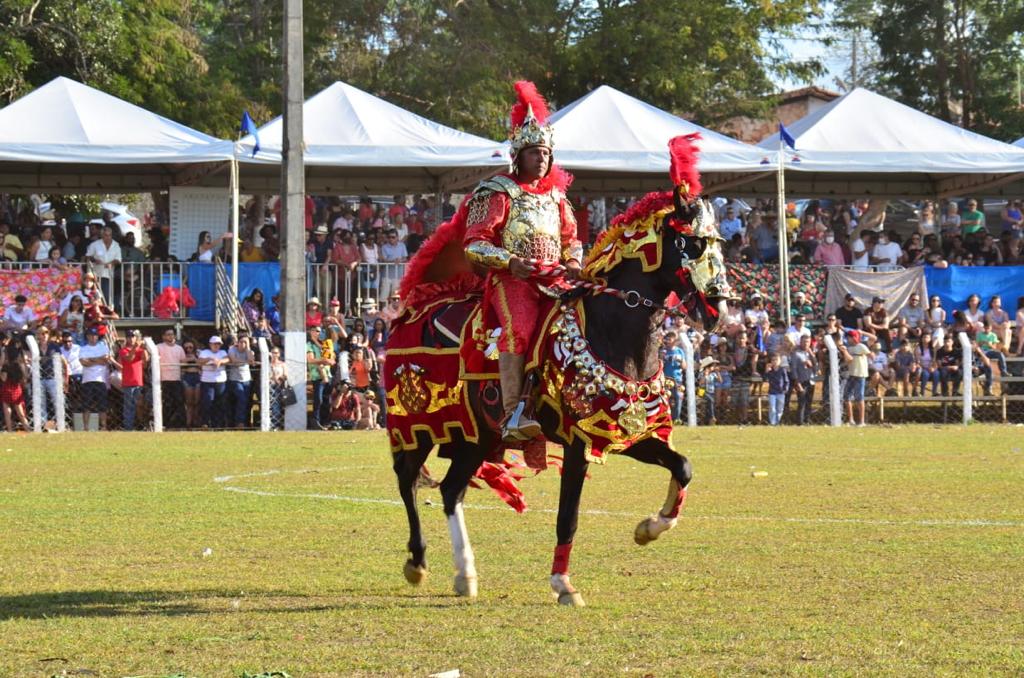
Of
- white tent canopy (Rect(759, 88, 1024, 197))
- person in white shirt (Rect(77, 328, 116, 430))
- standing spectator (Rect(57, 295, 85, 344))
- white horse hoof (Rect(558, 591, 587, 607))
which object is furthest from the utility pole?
white horse hoof (Rect(558, 591, 587, 607))

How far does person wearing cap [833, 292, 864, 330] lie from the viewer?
28.3m

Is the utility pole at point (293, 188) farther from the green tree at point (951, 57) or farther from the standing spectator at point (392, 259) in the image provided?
the green tree at point (951, 57)

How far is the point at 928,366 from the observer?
26875 millimetres

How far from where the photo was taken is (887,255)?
3116 cm

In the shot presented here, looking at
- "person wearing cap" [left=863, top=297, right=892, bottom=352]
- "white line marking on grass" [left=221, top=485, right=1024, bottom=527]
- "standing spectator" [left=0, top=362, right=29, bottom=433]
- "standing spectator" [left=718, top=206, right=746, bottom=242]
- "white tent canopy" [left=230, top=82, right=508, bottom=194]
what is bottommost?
"white line marking on grass" [left=221, top=485, right=1024, bottom=527]

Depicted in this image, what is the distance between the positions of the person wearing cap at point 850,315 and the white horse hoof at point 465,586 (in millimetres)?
20061

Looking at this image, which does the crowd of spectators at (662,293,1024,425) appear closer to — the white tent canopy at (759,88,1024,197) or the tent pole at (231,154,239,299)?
the white tent canopy at (759,88,1024,197)

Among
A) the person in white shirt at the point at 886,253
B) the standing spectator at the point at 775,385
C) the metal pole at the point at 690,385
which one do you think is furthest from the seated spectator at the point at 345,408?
the person in white shirt at the point at 886,253

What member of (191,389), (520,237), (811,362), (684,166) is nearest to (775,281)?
(811,362)

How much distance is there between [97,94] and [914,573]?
22695 millimetres

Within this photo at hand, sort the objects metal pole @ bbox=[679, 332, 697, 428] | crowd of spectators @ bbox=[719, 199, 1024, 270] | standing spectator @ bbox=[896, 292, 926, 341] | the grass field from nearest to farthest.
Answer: the grass field < metal pole @ bbox=[679, 332, 697, 428] < standing spectator @ bbox=[896, 292, 926, 341] < crowd of spectators @ bbox=[719, 199, 1024, 270]

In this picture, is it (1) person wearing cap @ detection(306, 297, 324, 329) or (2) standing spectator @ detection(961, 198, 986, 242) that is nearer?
(1) person wearing cap @ detection(306, 297, 324, 329)

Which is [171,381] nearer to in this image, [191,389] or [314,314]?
[191,389]

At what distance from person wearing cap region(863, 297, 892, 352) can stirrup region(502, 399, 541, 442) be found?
772 inches
